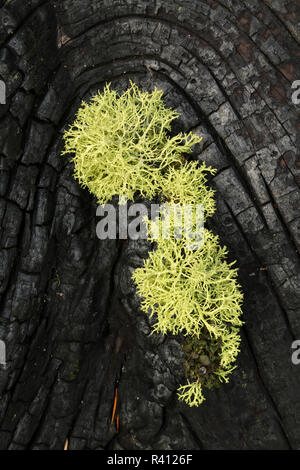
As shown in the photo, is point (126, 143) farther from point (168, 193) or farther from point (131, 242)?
point (131, 242)

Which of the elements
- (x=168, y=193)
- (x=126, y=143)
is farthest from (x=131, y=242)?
(x=126, y=143)

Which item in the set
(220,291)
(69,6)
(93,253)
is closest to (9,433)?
(93,253)

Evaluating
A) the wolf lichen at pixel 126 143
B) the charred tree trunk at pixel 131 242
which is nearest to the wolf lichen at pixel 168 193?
the wolf lichen at pixel 126 143

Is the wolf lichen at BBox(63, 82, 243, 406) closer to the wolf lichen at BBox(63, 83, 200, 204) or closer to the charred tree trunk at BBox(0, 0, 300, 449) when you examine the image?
the wolf lichen at BBox(63, 83, 200, 204)

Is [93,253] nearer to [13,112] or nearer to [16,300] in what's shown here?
[16,300]

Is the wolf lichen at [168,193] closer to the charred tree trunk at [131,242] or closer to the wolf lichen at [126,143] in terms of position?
the wolf lichen at [126,143]

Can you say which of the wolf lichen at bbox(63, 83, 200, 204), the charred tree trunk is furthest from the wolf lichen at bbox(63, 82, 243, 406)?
the charred tree trunk
